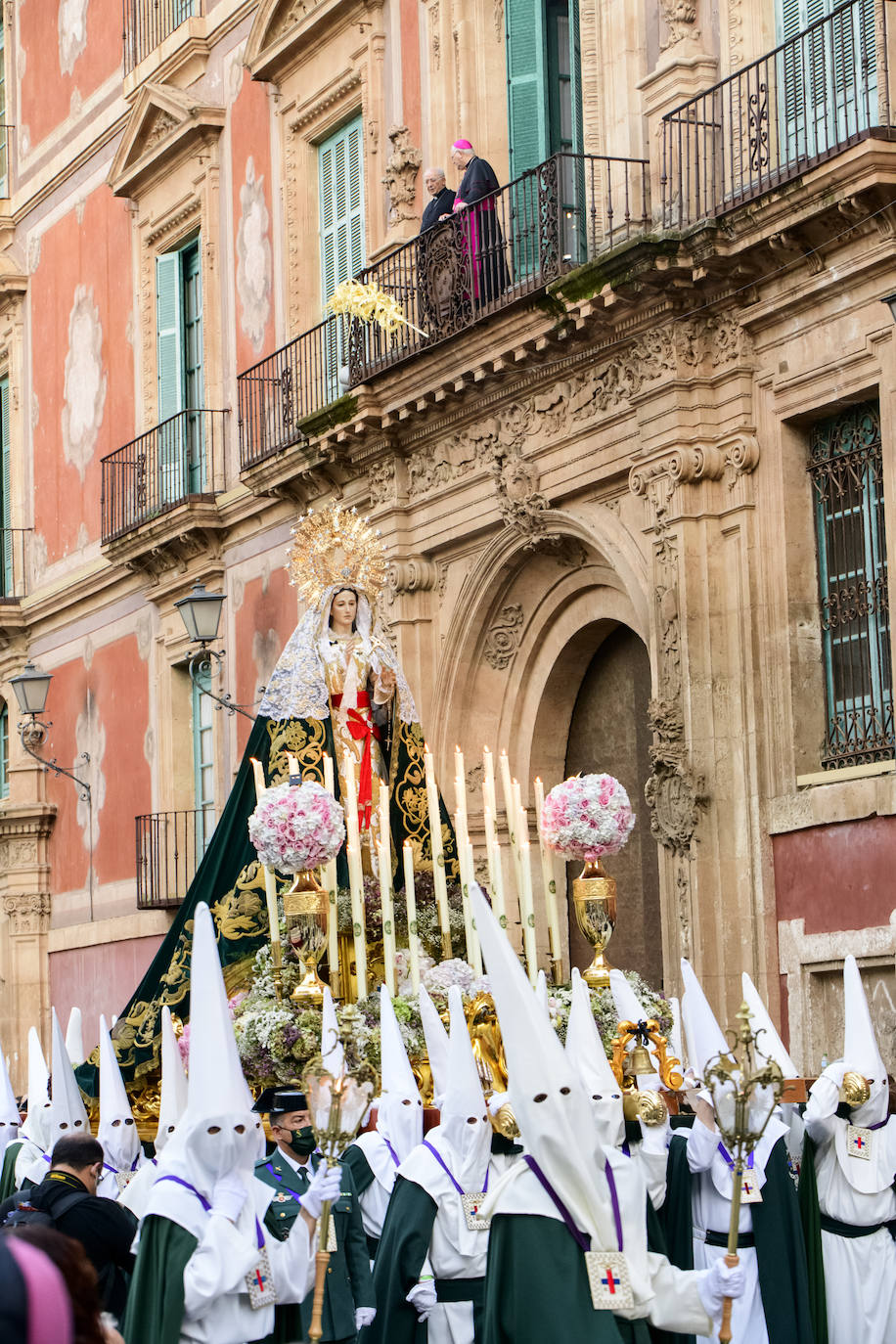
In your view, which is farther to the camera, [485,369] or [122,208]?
[122,208]

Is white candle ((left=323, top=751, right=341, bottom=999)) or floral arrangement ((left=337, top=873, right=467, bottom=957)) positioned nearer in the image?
white candle ((left=323, top=751, right=341, bottom=999))

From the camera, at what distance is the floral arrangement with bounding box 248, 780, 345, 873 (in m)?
8.79

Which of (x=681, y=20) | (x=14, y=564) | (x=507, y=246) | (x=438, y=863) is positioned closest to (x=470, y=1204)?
(x=438, y=863)

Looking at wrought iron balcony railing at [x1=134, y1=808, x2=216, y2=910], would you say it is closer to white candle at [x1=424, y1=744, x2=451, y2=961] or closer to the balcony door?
the balcony door

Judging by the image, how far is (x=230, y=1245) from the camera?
5.79 meters

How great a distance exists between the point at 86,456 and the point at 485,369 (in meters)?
9.33

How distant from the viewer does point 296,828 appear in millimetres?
8773

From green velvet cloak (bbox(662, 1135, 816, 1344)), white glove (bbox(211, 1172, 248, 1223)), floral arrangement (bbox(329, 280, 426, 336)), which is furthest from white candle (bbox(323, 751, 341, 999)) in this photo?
floral arrangement (bbox(329, 280, 426, 336))

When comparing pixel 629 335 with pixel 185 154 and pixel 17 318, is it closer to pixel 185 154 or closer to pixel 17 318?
pixel 185 154

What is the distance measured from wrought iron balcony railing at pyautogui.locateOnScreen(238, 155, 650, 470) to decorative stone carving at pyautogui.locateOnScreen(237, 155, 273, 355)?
1662 mm

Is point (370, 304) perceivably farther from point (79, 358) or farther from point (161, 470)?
point (79, 358)

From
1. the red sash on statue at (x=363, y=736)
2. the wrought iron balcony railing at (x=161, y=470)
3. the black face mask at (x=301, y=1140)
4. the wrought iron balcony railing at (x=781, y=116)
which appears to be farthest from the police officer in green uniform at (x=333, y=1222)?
the wrought iron balcony railing at (x=161, y=470)

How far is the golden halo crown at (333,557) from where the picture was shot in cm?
1061

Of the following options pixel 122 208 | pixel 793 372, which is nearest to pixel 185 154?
pixel 122 208
